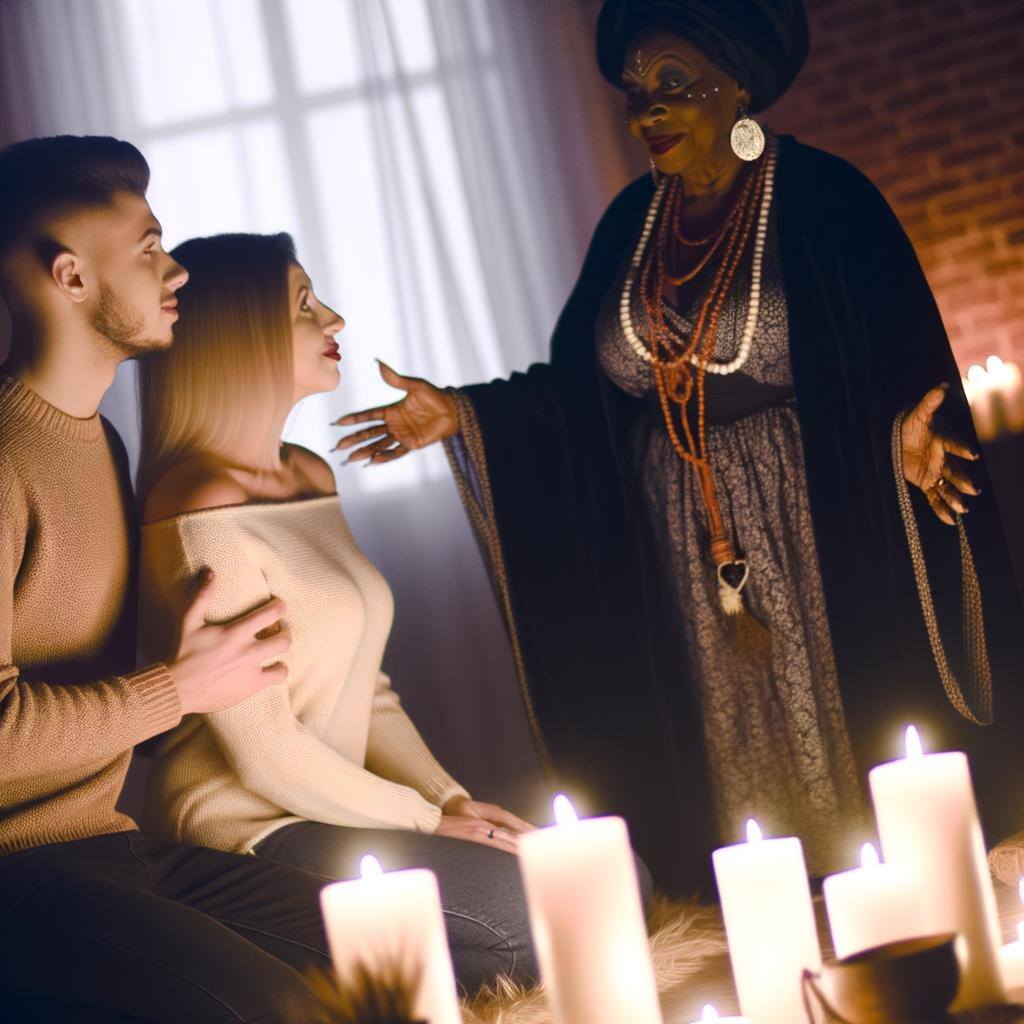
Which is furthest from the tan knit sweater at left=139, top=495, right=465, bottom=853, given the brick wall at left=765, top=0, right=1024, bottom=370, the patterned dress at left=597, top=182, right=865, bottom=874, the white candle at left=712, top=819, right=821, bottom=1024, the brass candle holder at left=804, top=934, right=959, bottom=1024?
the brick wall at left=765, top=0, right=1024, bottom=370

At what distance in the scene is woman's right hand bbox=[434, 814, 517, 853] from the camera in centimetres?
218

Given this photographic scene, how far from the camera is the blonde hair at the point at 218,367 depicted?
7.04 feet

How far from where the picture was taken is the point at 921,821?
129 centimetres

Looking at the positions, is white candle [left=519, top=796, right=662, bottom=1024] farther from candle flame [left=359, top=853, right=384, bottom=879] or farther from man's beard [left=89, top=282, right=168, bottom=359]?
man's beard [left=89, top=282, right=168, bottom=359]

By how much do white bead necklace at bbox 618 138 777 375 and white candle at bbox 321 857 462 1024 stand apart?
4.65ft

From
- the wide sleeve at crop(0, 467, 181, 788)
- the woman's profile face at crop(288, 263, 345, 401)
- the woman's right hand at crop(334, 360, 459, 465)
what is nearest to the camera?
the wide sleeve at crop(0, 467, 181, 788)

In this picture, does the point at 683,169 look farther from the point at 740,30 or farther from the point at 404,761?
the point at 404,761

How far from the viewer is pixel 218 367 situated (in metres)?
2.16

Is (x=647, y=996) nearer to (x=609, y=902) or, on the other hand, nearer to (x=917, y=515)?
(x=609, y=902)

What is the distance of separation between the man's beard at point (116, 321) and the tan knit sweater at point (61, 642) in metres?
0.13

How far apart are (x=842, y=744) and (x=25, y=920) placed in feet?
4.83

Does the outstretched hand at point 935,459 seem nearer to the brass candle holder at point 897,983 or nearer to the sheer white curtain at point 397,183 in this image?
the brass candle holder at point 897,983

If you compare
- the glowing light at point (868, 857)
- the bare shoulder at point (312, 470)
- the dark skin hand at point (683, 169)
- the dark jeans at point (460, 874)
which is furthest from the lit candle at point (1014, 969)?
the bare shoulder at point (312, 470)

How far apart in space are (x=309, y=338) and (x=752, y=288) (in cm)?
81
